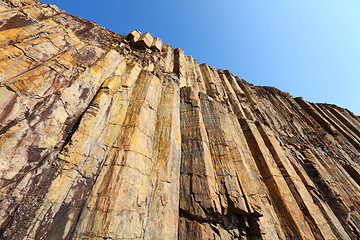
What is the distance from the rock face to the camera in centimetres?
439

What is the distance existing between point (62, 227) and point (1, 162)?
7.97ft

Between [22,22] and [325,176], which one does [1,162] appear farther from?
[325,176]

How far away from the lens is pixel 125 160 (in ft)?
18.5

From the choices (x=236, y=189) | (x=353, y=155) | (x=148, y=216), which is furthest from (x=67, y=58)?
(x=353, y=155)

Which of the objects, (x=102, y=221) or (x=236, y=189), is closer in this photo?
(x=102, y=221)

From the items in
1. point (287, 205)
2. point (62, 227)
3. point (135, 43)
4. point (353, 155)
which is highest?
point (135, 43)

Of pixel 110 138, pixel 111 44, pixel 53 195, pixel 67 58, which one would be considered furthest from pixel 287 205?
pixel 111 44

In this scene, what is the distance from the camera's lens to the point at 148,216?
536 centimetres

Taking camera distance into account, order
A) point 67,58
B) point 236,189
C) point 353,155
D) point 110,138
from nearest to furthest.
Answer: point 110,138, point 236,189, point 67,58, point 353,155

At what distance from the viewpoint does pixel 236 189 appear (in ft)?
22.2

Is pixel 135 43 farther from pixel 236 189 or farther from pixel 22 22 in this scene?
pixel 236 189

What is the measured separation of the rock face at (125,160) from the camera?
173 inches

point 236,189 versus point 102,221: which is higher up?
point 236,189

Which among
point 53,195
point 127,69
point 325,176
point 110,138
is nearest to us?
point 53,195
